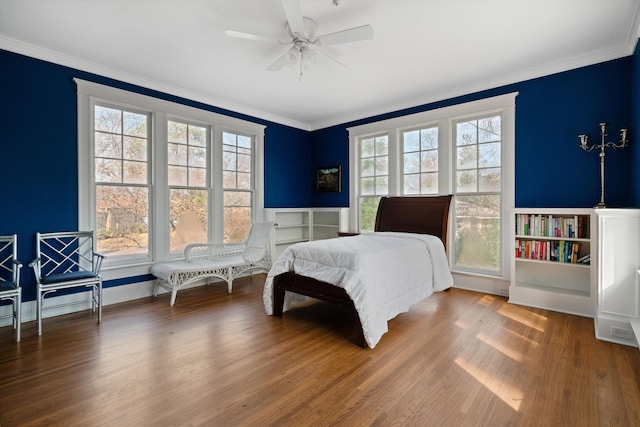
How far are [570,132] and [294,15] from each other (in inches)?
132

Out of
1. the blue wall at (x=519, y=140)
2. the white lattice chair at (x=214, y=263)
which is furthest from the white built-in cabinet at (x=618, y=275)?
the white lattice chair at (x=214, y=263)

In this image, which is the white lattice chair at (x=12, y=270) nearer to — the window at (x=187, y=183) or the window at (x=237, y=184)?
the window at (x=187, y=183)

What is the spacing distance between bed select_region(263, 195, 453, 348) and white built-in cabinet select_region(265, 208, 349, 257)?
1.86 metres

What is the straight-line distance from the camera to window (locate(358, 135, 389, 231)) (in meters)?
5.36

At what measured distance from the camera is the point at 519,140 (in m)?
3.94

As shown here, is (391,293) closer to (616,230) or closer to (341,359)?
(341,359)

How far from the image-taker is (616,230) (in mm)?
2701

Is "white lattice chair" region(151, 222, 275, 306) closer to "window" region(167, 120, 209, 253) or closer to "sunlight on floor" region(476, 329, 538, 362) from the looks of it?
"window" region(167, 120, 209, 253)

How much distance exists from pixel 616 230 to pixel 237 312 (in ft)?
12.1

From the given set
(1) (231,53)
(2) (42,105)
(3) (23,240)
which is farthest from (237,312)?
(2) (42,105)

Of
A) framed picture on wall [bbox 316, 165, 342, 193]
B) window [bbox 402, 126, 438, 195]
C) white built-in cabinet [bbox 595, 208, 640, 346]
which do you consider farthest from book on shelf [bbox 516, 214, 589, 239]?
framed picture on wall [bbox 316, 165, 342, 193]

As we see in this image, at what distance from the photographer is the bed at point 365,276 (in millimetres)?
2658

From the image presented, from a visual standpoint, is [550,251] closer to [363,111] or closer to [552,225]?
[552,225]

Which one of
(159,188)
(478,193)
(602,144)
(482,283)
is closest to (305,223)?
(159,188)
